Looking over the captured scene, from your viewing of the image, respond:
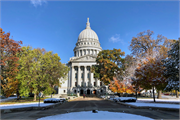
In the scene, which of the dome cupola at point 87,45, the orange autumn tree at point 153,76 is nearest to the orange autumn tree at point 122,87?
the orange autumn tree at point 153,76

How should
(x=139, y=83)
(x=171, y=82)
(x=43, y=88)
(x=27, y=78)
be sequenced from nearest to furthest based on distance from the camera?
(x=171, y=82), (x=139, y=83), (x=27, y=78), (x=43, y=88)

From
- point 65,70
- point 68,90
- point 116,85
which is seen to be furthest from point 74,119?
point 68,90

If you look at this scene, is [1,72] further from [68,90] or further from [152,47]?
[68,90]

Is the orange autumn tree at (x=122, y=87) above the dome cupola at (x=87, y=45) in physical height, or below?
below

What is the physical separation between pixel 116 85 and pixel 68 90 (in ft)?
159

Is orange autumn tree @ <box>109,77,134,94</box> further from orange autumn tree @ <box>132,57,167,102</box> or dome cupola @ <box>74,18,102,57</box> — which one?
dome cupola @ <box>74,18,102,57</box>

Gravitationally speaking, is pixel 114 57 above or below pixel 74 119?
above

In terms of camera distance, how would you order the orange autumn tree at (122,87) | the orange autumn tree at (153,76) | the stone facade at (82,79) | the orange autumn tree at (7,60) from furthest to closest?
the stone facade at (82,79) → the orange autumn tree at (122,87) → the orange autumn tree at (7,60) → the orange autumn tree at (153,76)

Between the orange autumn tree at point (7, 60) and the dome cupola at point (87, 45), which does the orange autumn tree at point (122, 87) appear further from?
the dome cupola at point (87, 45)

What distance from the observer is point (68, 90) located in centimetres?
7756

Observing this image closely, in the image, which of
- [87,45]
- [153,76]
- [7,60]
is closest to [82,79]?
[87,45]

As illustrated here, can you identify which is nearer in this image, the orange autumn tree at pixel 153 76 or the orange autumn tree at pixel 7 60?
the orange autumn tree at pixel 153 76

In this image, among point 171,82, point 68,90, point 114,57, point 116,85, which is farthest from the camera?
point 68,90

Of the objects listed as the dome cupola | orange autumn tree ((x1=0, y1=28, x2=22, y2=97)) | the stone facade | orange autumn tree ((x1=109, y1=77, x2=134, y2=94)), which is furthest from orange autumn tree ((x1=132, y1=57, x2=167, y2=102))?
the dome cupola
